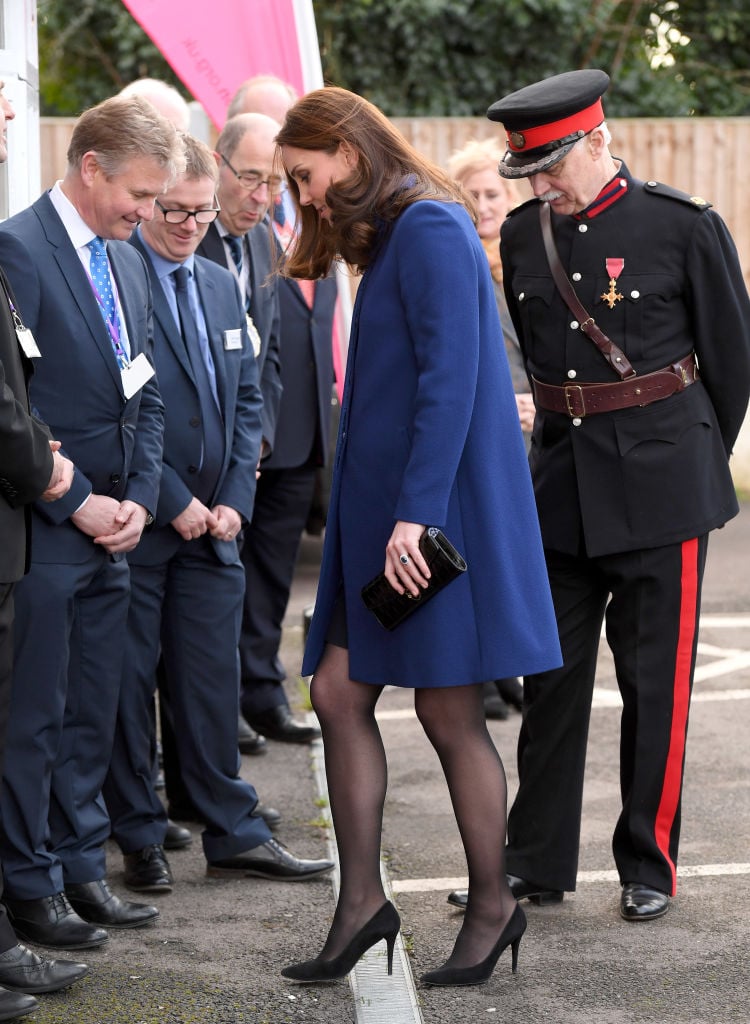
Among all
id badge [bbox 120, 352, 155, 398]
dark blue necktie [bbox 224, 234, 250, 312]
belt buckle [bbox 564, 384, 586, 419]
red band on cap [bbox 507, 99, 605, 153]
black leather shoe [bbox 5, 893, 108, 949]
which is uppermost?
red band on cap [bbox 507, 99, 605, 153]

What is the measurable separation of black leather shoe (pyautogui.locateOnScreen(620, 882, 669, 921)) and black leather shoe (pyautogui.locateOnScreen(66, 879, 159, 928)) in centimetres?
123

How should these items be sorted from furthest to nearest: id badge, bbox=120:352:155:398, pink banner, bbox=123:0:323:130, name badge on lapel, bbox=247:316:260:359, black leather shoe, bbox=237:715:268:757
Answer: pink banner, bbox=123:0:323:130 < black leather shoe, bbox=237:715:268:757 < name badge on lapel, bbox=247:316:260:359 < id badge, bbox=120:352:155:398

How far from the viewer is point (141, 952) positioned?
394cm

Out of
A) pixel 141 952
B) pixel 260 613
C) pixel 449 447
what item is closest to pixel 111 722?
pixel 141 952

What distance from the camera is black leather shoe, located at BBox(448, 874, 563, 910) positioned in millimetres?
4219

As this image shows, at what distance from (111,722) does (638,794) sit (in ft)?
4.59

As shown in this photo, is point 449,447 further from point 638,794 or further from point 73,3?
point 73,3

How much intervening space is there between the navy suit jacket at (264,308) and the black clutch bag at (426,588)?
207 centimetres

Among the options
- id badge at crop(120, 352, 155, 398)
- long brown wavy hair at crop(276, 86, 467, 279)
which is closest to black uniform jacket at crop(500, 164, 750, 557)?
long brown wavy hair at crop(276, 86, 467, 279)

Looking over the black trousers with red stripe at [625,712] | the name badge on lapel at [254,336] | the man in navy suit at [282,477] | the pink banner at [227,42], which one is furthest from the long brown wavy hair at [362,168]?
the pink banner at [227,42]

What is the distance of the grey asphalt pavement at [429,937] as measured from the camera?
11.7ft

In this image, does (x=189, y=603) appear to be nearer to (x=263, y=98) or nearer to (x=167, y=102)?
(x=263, y=98)

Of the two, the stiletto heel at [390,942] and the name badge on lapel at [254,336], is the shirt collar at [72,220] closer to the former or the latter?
the name badge on lapel at [254,336]

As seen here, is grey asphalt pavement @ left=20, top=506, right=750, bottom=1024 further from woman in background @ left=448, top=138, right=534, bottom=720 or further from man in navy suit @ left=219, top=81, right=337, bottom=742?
woman in background @ left=448, top=138, right=534, bottom=720
